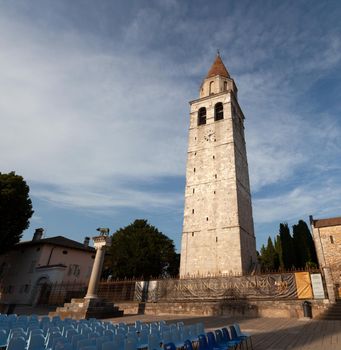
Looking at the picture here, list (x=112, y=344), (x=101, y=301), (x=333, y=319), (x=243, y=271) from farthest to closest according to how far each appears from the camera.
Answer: (x=243, y=271) → (x=101, y=301) → (x=333, y=319) → (x=112, y=344)

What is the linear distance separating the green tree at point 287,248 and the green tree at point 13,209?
28725mm

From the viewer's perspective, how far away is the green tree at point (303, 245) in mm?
30078

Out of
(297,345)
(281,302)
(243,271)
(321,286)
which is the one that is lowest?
(297,345)

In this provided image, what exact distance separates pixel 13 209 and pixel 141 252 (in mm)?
14596

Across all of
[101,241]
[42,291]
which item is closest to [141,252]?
[42,291]

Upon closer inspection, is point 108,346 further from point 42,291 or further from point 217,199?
point 42,291

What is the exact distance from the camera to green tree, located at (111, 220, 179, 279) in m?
31.0

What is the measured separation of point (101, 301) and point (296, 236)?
26.2 metres

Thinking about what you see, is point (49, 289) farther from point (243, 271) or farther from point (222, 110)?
point (222, 110)

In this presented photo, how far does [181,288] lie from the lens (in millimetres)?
18016

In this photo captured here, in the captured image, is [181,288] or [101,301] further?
[181,288]

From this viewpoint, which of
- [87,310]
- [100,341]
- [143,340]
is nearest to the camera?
[100,341]

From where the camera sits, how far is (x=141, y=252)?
103ft

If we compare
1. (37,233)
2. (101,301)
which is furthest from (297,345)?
(37,233)
